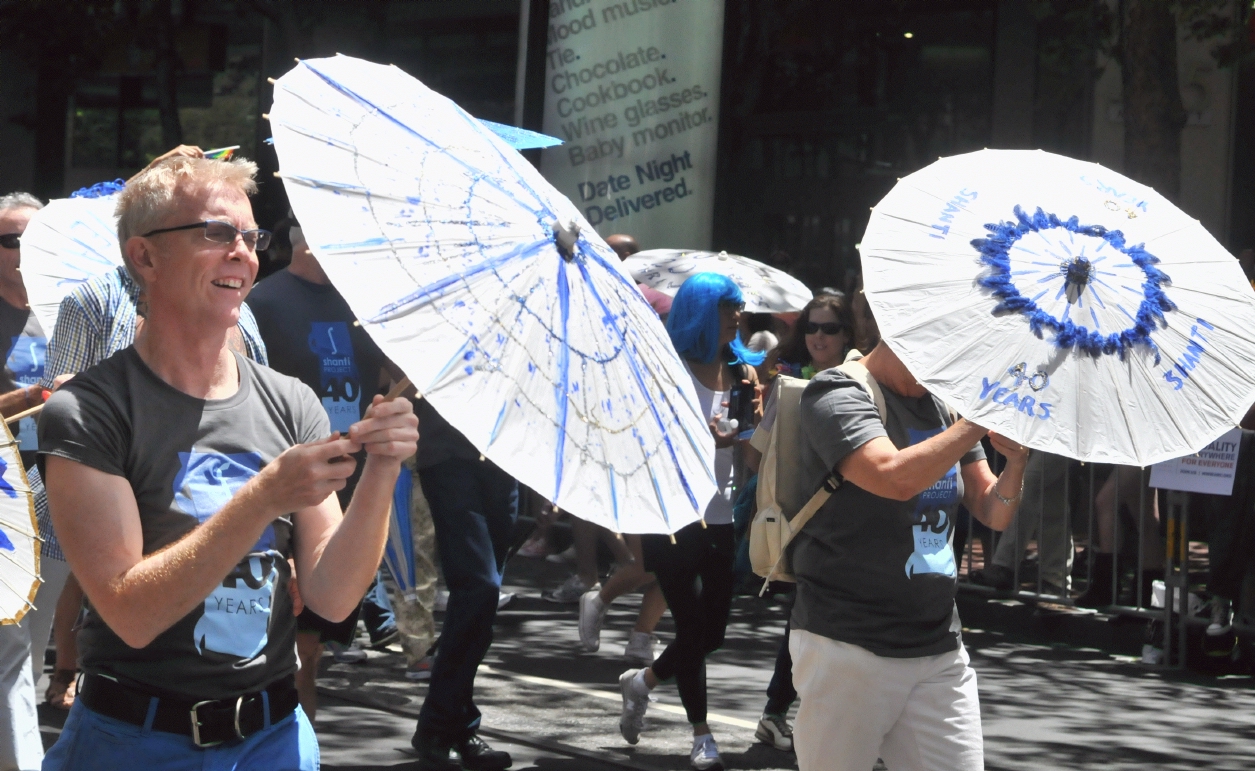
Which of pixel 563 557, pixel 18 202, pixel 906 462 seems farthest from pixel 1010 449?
pixel 563 557

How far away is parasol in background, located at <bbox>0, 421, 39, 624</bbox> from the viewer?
2895mm

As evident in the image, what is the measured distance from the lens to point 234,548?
246 centimetres

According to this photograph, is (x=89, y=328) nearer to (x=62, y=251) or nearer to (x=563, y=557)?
(x=62, y=251)

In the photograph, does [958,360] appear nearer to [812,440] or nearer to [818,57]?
[812,440]

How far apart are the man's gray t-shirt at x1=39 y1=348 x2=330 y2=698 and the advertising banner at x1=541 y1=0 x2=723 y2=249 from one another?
9.65 metres

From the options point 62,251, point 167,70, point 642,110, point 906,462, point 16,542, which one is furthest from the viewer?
point 167,70

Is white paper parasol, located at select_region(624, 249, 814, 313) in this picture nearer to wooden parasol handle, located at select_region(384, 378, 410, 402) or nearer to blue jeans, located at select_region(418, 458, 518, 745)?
blue jeans, located at select_region(418, 458, 518, 745)

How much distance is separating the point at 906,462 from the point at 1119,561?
19.6 feet

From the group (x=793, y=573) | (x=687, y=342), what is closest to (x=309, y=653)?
(x=687, y=342)

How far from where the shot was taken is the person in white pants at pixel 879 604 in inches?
153

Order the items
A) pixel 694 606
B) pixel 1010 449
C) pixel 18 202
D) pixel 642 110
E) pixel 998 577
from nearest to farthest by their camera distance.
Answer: pixel 1010 449
pixel 18 202
pixel 694 606
pixel 998 577
pixel 642 110

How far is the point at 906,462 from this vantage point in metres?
3.73

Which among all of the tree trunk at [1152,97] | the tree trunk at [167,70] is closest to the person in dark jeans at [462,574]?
the tree trunk at [1152,97]

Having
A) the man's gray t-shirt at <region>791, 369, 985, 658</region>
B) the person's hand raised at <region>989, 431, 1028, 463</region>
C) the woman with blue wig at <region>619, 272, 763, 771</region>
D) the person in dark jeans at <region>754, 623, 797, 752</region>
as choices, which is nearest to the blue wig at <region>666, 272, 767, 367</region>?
the woman with blue wig at <region>619, 272, 763, 771</region>
